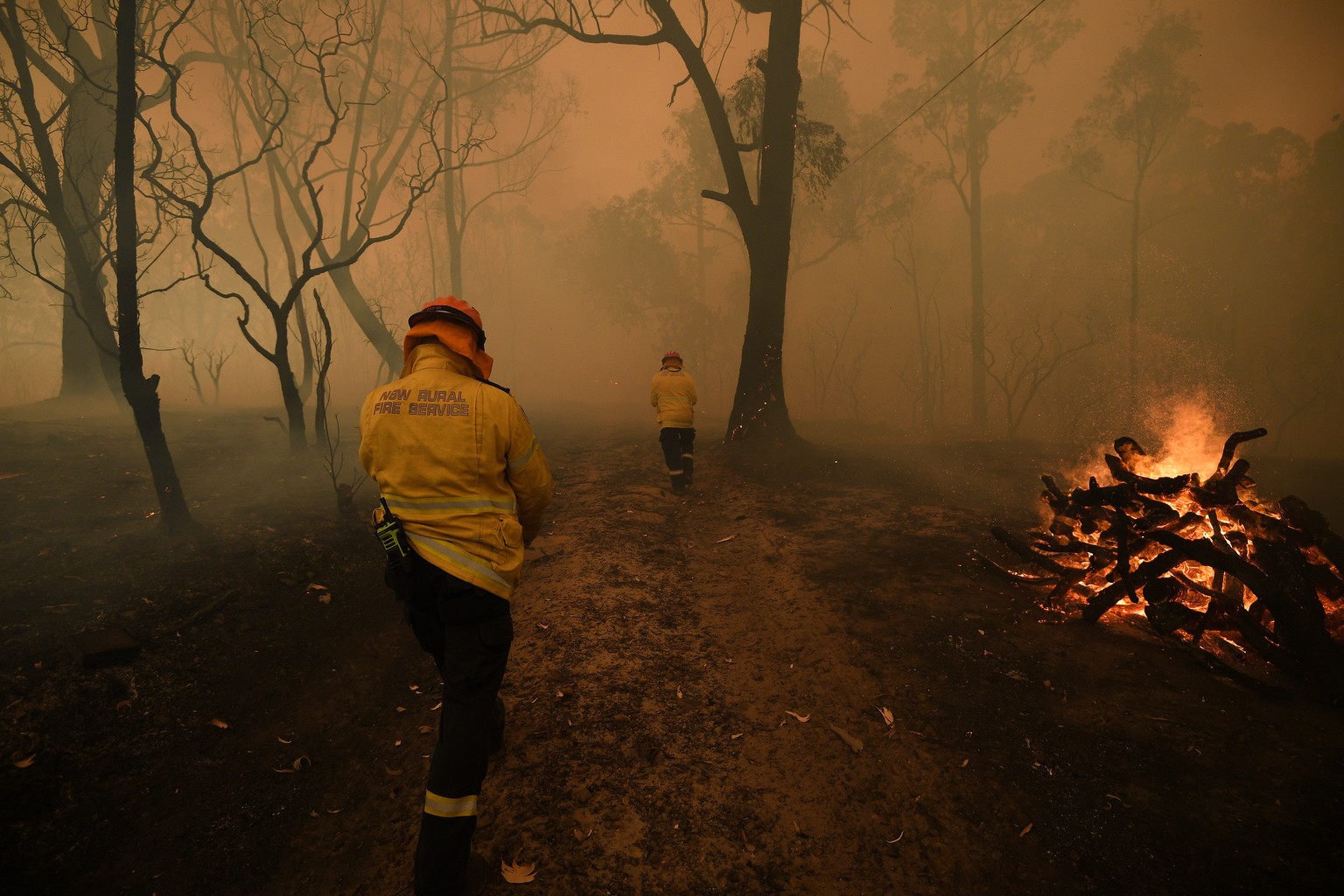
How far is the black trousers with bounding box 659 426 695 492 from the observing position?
834 cm

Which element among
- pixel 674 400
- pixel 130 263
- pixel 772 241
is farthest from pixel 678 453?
pixel 130 263

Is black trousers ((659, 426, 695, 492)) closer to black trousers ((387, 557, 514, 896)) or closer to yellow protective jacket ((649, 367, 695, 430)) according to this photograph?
yellow protective jacket ((649, 367, 695, 430))

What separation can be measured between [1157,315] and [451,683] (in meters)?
35.3

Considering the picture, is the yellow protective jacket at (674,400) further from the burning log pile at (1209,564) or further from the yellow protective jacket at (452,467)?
the yellow protective jacket at (452,467)

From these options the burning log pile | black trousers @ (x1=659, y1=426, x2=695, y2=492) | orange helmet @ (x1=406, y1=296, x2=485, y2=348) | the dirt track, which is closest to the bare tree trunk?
black trousers @ (x1=659, y1=426, x2=695, y2=492)

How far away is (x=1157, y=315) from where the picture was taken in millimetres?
27078

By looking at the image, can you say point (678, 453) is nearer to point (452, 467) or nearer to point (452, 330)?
point (452, 330)

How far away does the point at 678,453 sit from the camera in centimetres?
848

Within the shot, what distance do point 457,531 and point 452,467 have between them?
0.29 meters

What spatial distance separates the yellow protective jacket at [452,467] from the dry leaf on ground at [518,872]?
121 cm

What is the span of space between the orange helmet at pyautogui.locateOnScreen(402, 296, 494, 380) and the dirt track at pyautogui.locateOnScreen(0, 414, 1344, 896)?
2.25m

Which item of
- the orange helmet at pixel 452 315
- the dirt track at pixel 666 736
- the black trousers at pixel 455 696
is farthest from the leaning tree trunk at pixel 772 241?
the black trousers at pixel 455 696

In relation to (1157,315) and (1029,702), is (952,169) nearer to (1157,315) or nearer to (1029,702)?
(1157,315)

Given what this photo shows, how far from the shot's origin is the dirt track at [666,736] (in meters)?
2.57
